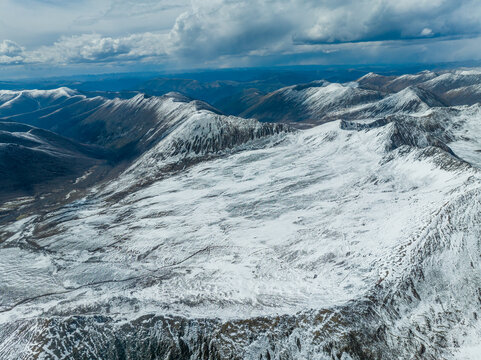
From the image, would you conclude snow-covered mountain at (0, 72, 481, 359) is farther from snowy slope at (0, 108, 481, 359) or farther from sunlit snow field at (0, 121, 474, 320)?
sunlit snow field at (0, 121, 474, 320)

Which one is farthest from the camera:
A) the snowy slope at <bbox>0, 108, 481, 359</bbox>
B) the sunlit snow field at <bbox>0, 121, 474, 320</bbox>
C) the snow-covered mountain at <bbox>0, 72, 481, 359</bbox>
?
the sunlit snow field at <bbox>0, 121, 474, 320</bbox>

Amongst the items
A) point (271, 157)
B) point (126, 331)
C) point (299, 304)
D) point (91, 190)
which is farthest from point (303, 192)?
point (91, 190)

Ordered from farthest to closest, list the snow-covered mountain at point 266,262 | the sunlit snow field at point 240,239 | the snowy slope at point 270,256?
→ 1. the sunlit snow field at point 240,239
2. the snowy slope at point 270,256
3. the snow-covered mountain at point 266,262

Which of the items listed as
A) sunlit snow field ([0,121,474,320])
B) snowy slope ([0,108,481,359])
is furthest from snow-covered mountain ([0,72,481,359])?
sunlit snow field ([0,121,474,320])

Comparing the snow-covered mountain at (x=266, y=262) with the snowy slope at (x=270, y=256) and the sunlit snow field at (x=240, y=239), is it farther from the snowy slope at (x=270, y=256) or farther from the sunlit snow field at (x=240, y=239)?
the sunlit snow field at (x=240, y=239)

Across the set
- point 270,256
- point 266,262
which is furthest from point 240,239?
point 266,262

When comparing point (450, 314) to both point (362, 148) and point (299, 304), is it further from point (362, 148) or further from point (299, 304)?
point (362, 148)

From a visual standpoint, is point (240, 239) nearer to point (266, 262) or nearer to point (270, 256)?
point (270, 256)

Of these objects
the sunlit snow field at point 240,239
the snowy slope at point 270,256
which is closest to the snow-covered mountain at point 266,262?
the snowy slope at point 270,256
